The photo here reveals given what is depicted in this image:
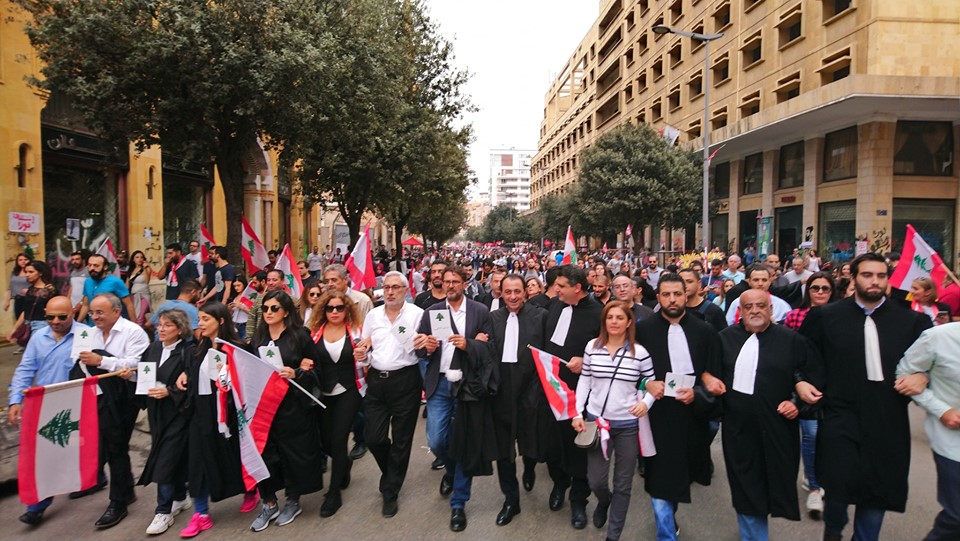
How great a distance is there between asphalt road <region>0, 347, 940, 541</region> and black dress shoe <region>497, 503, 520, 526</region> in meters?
0.05

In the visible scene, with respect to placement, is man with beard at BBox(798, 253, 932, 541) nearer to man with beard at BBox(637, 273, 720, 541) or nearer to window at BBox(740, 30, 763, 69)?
man with beard at BBox(637, 273, 720, 541)

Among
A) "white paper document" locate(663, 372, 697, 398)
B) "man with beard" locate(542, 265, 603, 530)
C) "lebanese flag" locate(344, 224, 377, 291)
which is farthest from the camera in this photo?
"lebanese flag" locate(344, 224, 377, 291)

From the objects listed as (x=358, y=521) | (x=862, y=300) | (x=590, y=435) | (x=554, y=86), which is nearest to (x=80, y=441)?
(x=358, y=521)

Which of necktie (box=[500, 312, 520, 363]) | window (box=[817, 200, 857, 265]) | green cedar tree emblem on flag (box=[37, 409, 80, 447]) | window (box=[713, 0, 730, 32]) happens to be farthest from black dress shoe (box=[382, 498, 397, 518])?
window (box=[713, 0, 730, 32])

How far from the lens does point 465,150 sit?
2553 cm

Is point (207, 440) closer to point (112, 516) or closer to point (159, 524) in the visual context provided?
point (159, 524)

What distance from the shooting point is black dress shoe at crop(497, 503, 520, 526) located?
4473 millimetres

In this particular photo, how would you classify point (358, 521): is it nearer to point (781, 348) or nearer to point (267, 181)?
point (781, 348)

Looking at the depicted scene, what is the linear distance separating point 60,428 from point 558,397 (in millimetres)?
3741

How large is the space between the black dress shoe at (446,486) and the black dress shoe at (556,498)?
891 millimetres

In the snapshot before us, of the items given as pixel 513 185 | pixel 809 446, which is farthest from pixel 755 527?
pixel 513 185

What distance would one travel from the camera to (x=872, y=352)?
3.62 metres

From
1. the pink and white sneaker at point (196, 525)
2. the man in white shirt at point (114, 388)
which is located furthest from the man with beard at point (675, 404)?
the man in white shirt at point (114, 388)

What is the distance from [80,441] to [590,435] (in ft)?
12.7
